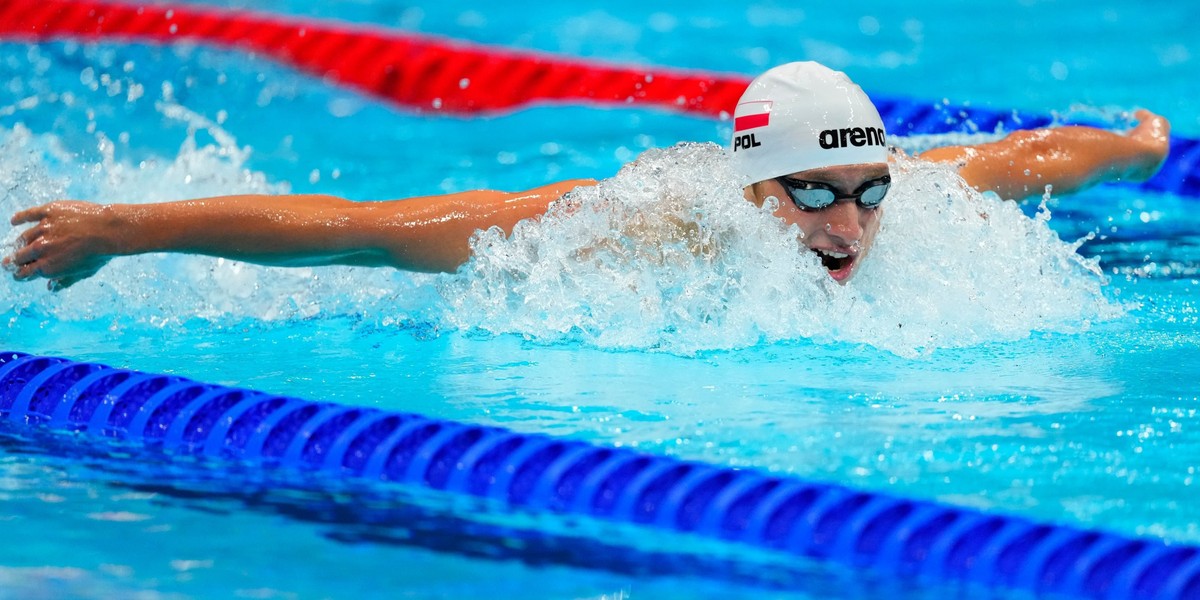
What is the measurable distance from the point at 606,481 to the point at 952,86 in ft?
14.1

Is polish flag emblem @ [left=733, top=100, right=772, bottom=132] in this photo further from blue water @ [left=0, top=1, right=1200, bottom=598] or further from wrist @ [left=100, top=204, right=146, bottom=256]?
wrist @ [left=100, top=204, right=146, bottom=256]

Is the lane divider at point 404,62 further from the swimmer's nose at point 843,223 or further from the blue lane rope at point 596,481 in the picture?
the blue lane rope at point 596,481

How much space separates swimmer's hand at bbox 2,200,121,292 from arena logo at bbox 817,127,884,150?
1.41 m

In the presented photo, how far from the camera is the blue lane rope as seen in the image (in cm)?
190

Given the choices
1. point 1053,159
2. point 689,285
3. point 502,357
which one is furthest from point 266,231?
point 1053,159

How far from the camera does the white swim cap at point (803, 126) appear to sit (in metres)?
3.01

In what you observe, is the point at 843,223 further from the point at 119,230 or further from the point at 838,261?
the point at 119,230

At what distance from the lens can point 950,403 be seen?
260 centimetres

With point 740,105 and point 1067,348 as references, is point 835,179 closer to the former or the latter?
point 740,105

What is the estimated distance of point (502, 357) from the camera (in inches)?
120

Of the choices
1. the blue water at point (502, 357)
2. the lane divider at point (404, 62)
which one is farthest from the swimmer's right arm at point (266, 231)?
the lane divider at point (404, 62)

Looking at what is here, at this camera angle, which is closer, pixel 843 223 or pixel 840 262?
pixel 843 223

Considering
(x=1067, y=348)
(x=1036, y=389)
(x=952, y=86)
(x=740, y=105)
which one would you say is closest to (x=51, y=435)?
(x=740, y=105)

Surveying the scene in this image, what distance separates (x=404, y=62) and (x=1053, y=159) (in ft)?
9.65
